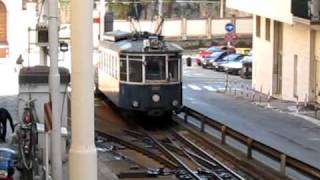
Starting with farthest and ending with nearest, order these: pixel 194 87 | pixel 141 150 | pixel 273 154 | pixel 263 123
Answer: pixel 194 87
pixel 263 123
pixel 141 150
pixel 273 154

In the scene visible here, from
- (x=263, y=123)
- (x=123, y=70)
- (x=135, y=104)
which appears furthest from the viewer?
(x=263, y=123)

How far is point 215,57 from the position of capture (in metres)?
68.2

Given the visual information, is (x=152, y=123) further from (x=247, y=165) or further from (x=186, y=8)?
(x=186, y=8)

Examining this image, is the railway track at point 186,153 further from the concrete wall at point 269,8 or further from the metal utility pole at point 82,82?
the concrete wall at point 269,8

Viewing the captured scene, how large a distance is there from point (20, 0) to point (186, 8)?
33118mm

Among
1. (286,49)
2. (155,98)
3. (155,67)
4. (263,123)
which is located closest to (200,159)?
(155,98)

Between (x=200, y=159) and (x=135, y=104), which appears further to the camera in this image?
(x=135, y=104)

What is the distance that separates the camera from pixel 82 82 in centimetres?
744

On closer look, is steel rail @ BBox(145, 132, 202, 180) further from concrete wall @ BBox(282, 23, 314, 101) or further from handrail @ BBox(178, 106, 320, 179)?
concrete wall @ BBox(282, 23, 314, 101)

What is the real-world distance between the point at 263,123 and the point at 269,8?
13047 millimetres

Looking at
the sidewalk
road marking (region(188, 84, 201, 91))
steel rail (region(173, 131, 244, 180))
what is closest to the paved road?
road marking (region(188, 84, 201, 91))

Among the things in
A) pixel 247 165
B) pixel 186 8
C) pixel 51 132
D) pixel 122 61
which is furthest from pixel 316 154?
pixel 186 8

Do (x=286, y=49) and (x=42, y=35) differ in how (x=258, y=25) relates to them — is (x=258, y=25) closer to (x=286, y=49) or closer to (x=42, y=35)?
(x=286, y=49)

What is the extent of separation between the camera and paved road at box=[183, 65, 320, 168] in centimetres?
2570
